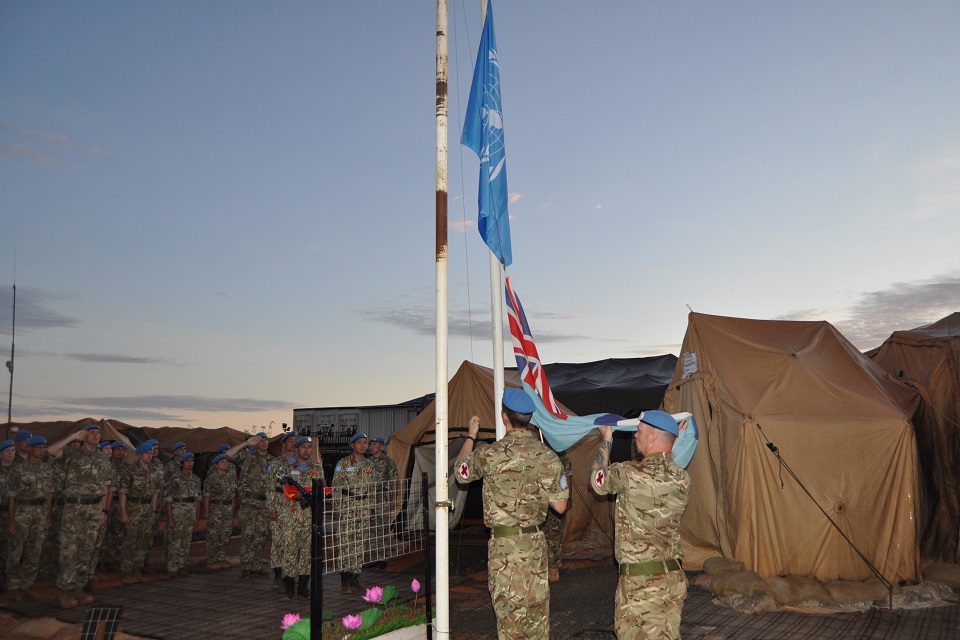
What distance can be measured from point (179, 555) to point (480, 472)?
26.6 feet

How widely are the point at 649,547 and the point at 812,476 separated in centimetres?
536

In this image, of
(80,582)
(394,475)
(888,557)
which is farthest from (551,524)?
(80,582)

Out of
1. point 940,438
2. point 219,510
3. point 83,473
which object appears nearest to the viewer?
point 83,473

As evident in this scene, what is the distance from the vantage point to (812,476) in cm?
883

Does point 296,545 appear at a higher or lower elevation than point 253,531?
higher

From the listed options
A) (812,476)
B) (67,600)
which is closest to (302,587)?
(67,600)

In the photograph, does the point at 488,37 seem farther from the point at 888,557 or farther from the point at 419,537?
the point at 419,537

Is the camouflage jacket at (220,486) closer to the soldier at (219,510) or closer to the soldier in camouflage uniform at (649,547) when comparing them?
the soldier at (219,510)

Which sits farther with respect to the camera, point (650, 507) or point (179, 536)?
point (179, 536)

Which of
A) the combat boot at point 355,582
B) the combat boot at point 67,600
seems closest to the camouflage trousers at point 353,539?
the combat boot at point 355,582

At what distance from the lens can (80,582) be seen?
9.09 m

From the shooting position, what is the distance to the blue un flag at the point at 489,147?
628 centimetres

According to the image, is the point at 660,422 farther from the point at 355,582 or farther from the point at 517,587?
the point at 355,582

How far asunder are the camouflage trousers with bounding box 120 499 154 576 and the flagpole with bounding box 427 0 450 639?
7233 millimetres
